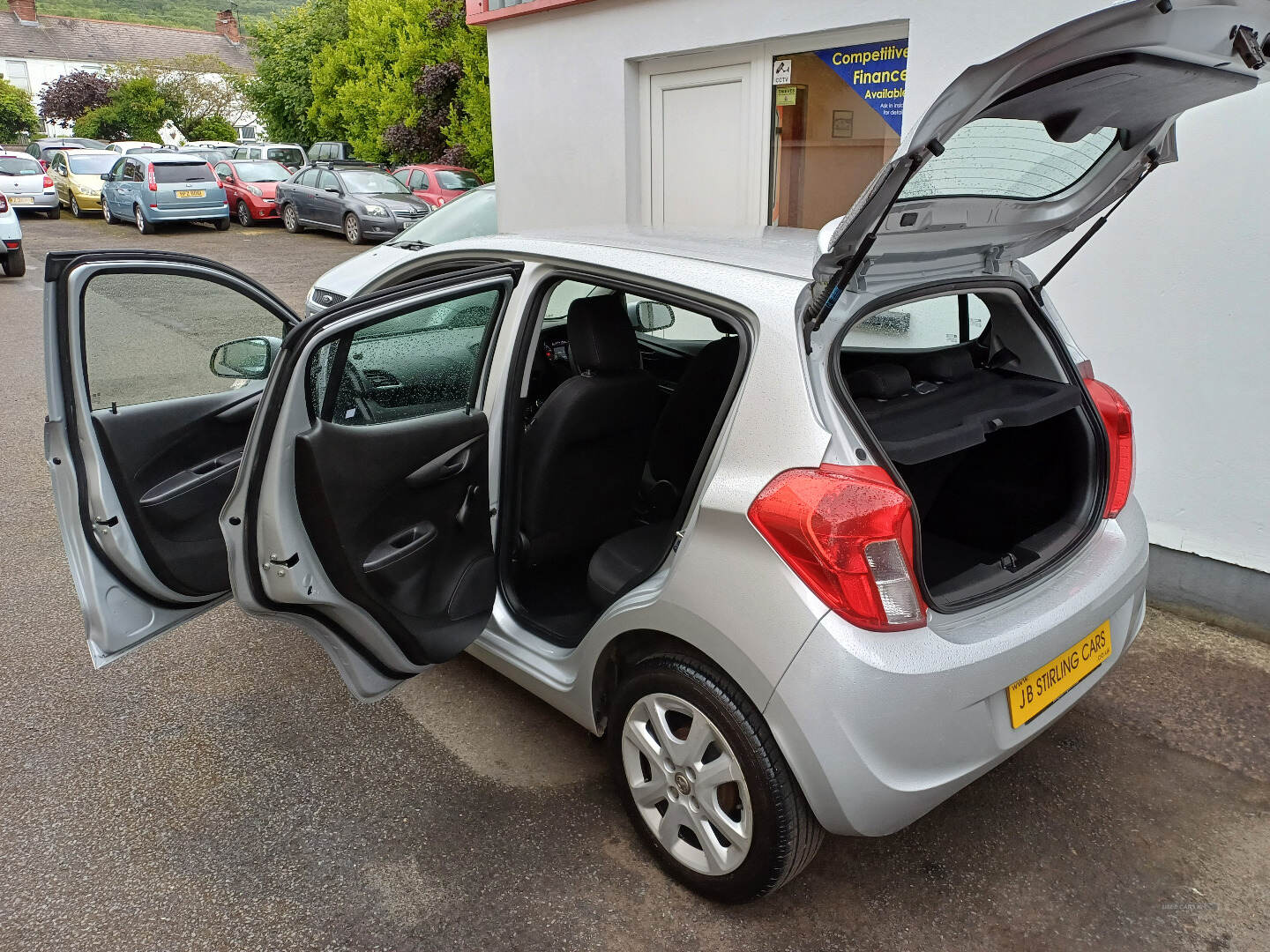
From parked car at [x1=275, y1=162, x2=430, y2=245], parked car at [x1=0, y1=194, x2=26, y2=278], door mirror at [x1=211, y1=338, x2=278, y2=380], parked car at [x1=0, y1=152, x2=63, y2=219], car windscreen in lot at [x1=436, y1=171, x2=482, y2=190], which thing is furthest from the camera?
parked car at [x1=0, y1=152, x2=63, y2=219]

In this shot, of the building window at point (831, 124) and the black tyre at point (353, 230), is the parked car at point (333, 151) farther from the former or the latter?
the building window at point (831, 124)

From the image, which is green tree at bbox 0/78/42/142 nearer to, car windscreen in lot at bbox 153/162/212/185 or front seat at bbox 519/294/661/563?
car windscreen in lot at bbox 153/162/212/185

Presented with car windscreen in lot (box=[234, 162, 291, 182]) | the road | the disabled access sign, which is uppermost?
the disabled access sign

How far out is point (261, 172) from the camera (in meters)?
19.7

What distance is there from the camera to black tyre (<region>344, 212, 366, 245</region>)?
16.0 meters

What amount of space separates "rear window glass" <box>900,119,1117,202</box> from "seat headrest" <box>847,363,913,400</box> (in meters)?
0.51

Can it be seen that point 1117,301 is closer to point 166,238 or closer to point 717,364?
point 717,364

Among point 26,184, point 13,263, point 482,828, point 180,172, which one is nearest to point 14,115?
point 26,184

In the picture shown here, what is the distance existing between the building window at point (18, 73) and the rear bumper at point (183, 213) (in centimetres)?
5490

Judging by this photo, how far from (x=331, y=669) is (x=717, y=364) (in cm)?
175

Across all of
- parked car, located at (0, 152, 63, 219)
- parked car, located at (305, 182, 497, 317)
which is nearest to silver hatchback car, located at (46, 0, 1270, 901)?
parked car, located at (305, 182, 497, 317)

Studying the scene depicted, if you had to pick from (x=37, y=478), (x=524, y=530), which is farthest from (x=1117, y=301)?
(x=37, y=478)

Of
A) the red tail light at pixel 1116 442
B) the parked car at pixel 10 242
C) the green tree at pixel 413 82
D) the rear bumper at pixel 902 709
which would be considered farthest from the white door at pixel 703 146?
the green tree at pixel 413 82

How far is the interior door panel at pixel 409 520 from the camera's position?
2.19 m
